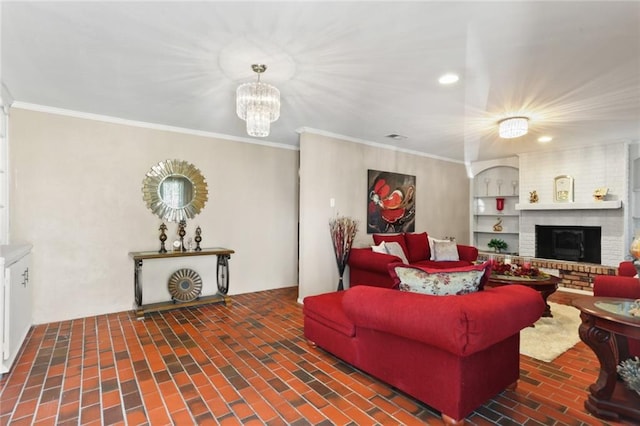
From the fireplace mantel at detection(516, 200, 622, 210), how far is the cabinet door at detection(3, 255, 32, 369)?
7253 mm

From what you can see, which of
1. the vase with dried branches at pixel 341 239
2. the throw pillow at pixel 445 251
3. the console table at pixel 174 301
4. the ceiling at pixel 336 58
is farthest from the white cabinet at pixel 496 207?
the console table at pixel 174 301

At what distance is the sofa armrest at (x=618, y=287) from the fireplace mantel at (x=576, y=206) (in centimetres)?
312

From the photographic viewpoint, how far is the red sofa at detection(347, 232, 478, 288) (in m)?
4.07

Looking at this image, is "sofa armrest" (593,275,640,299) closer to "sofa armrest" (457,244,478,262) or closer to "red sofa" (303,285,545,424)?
"red sofa" (303,285,545,424)

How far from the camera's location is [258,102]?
2549 mm

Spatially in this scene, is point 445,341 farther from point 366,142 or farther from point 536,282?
point 366,142

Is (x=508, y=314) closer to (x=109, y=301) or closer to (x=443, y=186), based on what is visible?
(x=109, y=301)

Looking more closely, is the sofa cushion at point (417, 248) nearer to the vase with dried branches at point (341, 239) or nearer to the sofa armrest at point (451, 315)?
the vase with dried branches at point (341, 239)

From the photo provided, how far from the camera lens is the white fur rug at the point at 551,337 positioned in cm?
285

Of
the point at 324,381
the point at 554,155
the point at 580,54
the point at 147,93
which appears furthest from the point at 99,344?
the point at 554,155

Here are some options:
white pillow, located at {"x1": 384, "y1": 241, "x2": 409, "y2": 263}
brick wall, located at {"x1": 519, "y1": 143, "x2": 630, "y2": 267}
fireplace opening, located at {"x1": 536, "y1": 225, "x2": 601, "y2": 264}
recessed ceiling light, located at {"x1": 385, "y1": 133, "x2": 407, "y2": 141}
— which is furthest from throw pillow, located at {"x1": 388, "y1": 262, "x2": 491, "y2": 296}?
fireplace opening, located at {"x1": 536, "y1": 225, "x2": 601, "y2": 264}

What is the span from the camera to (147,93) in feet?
10.4

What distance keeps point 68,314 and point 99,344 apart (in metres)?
1.08

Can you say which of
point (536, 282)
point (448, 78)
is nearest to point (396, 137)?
point (448, 78)
